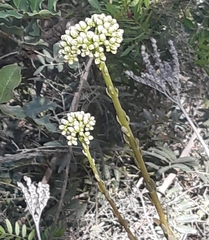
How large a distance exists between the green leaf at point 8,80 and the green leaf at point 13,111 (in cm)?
7

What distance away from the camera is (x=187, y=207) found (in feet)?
3.22

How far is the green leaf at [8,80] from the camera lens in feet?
2.18

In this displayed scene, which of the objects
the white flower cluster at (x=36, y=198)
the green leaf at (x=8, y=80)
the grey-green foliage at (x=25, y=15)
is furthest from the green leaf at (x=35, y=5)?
the white flower cluster at (x=36, y=198)

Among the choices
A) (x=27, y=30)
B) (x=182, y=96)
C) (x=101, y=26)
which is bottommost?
(x=182, y=96)

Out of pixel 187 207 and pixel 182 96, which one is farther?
pixel 182 96

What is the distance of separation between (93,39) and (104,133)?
652mm

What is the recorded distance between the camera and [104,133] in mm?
1010

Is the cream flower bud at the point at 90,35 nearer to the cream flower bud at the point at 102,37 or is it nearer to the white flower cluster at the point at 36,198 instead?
the cream flower bud at the point at 102,37

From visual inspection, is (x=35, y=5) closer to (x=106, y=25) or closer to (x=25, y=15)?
(x=25, y=15)

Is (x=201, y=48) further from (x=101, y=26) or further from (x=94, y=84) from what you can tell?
(x=101, y=26)

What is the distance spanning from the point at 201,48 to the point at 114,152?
0.32 metres

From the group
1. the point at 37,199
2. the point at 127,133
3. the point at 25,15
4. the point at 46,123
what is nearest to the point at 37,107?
the point at 46,123

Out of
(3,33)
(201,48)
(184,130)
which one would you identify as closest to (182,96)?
(184,130)

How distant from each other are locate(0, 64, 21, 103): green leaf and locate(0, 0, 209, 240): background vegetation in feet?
0.39
